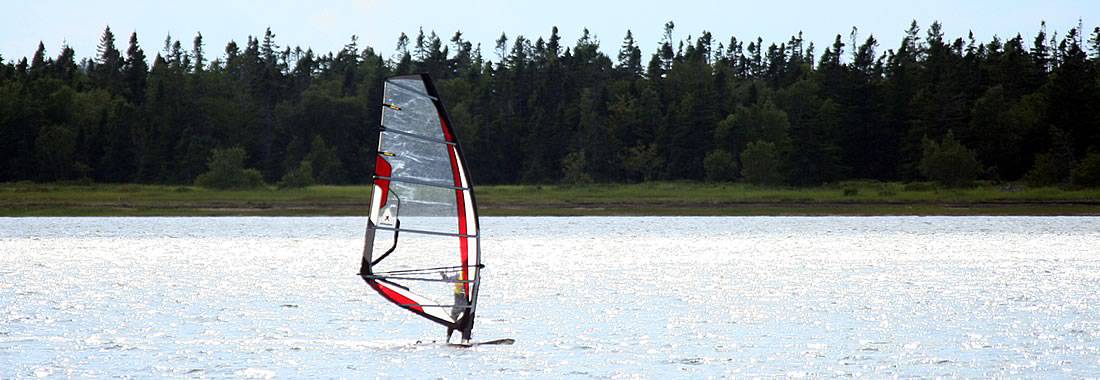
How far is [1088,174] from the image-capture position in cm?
9238

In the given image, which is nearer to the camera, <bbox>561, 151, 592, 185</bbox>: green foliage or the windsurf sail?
the windsurf sail

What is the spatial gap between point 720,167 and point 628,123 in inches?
871

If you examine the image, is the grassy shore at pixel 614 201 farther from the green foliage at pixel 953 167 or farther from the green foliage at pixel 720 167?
the green foliage at pixel 720 167

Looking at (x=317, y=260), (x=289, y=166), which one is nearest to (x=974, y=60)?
(x=289, y=166)

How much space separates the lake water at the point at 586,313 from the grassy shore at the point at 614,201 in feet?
89.0

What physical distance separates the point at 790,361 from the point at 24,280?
68.6 feet

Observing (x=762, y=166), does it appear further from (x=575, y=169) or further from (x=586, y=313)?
(x=586, y=313)

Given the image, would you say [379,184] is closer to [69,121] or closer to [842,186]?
[842,186]

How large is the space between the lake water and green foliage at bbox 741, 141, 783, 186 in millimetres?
63819

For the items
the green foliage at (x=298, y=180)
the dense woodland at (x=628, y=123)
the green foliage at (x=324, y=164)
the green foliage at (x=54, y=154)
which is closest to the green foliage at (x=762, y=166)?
the dense woodland at (x=628, y=123)

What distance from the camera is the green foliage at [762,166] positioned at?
112750 millimetres

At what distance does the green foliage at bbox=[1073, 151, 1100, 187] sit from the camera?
91875mm

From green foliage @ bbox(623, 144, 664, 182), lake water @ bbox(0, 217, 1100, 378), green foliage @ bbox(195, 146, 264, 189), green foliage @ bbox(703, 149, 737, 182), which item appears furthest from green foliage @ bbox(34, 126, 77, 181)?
lake water @ bbox(0, 217, 1100, 378)

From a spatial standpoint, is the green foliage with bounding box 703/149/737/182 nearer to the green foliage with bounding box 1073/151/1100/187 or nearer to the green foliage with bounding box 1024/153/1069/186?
the green foliage with bounding box 1024/153/1069/186
